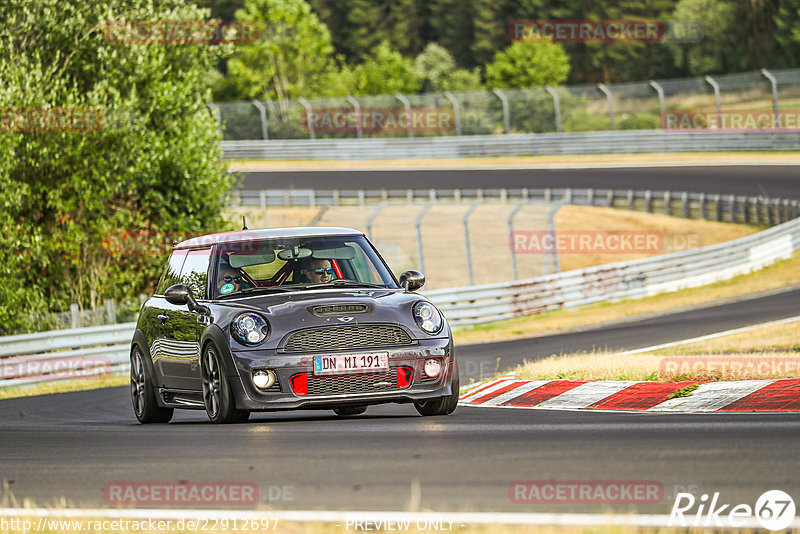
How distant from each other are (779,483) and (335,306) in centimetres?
410

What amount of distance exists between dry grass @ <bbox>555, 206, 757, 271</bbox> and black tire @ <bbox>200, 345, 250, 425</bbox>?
1024 inches

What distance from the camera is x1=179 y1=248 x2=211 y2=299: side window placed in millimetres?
9891

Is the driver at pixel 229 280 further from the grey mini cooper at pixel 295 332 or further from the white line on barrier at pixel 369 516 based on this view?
the white line on barrier at pixel 369 516

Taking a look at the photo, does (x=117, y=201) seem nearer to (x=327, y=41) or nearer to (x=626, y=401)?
(x=626, y=401)

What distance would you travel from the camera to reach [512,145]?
5244 cm

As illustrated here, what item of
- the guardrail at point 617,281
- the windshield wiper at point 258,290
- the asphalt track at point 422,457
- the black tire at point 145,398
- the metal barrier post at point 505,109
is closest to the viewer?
the asphalt track at point 422,457

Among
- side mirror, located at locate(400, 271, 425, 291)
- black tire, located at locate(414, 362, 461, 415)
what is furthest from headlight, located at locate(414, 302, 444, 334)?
side mirror, located at locate(400, 271, 425, 291)

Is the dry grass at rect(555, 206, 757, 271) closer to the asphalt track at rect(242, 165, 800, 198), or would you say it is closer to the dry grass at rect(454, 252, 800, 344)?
the asphalt track at rect(242, 165, 800, 198)

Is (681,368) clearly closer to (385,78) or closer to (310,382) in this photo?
(310,382)

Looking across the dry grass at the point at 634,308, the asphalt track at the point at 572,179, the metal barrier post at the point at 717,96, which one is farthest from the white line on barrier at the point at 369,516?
the metal barrier post at the point at 717,96

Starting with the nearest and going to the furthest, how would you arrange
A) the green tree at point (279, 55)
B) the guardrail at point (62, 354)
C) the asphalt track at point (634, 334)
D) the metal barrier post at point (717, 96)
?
the asphalt track at point (634, 334)
the guardrail at point (62, 354)
the metal barrier post at point (717, 96)
the green tree at point (279, 55)

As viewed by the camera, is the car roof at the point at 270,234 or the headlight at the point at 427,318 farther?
the car roof at the point at 270,234

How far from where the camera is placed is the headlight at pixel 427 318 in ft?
29.4

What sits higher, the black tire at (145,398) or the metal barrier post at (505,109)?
the black tire at (145,398)
